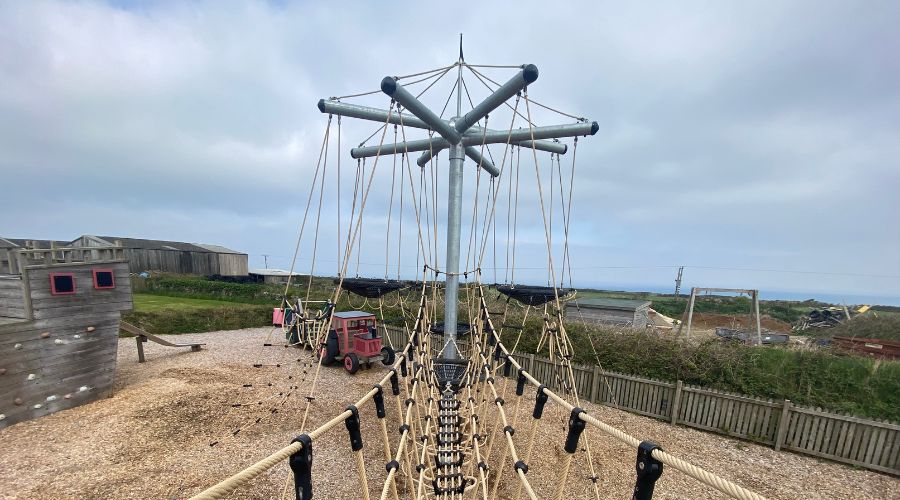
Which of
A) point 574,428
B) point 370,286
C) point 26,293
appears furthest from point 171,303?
point 574,428

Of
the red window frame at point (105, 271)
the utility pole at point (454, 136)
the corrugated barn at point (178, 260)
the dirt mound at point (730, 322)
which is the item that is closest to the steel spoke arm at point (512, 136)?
the utility pole at point (454, 136)

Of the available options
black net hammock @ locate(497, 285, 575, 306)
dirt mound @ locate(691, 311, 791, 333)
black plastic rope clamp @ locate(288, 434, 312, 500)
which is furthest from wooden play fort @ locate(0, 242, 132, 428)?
dirt mound @ locate(691, 311, 791, 333)

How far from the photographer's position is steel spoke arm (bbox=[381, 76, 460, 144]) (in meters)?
3.51

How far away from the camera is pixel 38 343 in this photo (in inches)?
242

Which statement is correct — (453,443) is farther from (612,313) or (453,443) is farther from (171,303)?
(171,303)

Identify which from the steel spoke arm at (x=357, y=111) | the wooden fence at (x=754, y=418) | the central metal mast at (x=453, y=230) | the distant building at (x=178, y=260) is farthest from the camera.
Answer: the distant building at (x=178, y=260)

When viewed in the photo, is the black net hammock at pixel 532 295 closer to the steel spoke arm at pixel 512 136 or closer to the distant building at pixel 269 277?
the steel spoke arm at pixel 512 136

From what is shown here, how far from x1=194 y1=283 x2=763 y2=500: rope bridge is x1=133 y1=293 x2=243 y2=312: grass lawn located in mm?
15654

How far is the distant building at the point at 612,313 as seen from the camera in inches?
558

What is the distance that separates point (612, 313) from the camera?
48.4 feet

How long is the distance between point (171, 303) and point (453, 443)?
20317 millimetres

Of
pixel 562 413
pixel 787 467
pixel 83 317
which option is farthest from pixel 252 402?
pixel 787 467

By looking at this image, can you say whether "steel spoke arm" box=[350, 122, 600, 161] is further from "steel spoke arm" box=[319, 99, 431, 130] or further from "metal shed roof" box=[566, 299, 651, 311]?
"metal shed roof" box=[566, 299, 651, 311]

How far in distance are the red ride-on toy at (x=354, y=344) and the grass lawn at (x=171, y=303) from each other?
10.8m
